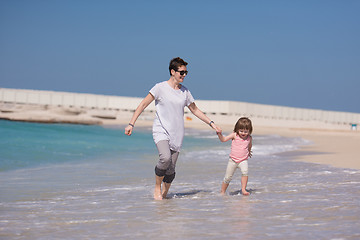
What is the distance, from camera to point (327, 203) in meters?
5.06

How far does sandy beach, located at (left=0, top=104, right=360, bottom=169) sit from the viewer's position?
456 inches

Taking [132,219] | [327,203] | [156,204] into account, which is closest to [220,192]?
[156,204]

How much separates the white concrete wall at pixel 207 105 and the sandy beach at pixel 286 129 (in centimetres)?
156

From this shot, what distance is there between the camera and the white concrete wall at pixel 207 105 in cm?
5662

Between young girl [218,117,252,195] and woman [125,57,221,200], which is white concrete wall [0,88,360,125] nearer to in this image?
young girl [218,117,252,195]

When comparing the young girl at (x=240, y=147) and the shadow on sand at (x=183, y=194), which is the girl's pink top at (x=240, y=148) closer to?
the young girl at (x=240, y=147)

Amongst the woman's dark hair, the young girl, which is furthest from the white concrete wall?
the woman's dark hair

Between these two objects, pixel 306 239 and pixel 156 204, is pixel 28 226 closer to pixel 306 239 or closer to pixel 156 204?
pixel 156 204

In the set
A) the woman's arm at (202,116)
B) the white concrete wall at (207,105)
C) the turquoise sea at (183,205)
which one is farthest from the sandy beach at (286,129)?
the woman's arm at (202,116)

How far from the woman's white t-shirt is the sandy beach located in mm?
4539

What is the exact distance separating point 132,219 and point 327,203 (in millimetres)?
1975

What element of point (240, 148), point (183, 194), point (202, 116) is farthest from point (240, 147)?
point (183, 194)

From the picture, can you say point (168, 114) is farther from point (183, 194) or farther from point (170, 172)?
point (183, 194)

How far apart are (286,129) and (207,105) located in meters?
18.4
